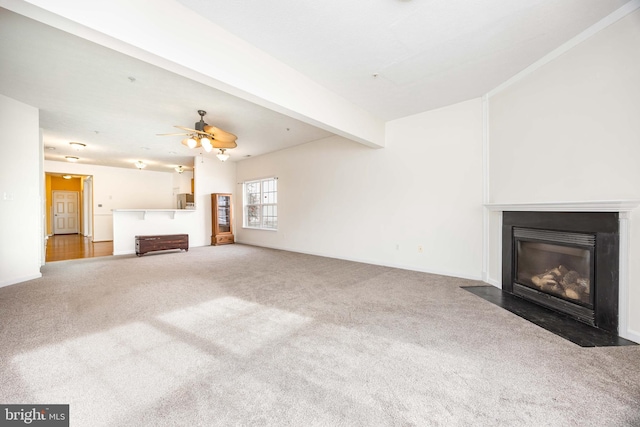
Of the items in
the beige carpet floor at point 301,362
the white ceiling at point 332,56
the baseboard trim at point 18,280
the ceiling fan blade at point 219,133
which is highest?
the white ceiling at point 332,56

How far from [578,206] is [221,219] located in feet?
25.8

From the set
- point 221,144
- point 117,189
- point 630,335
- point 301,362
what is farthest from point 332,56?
point 117,189

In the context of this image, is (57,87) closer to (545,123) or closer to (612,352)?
(545,123)

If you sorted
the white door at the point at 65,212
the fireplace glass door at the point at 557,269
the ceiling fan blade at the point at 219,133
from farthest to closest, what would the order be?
the white door at the point at 65,212
the ceiling fan blade at the point at 219,133
the fireplace glass door at the point at 557,269

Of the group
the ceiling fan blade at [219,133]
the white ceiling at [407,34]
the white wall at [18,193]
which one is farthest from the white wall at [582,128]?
the white wall at [18,193]

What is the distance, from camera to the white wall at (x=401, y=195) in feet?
12.5

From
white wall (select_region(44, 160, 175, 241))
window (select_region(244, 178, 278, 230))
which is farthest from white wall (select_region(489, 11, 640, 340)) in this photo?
white wall (select_region(44, 160, 175, 241))

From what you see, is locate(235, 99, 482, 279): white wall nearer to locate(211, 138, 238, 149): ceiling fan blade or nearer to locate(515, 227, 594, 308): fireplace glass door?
locate(515, 227, 594, 308): fireplace glass door

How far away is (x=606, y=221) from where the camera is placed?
7.38 feet

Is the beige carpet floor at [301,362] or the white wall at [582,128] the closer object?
the beige carpet floor at [301,362]

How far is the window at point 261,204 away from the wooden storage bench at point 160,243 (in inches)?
78.0

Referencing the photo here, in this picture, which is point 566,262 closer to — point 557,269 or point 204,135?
point 557,269

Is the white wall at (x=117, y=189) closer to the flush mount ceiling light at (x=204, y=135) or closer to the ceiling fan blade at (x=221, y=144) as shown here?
the flush mount ceiling light at (x=204, y=135)

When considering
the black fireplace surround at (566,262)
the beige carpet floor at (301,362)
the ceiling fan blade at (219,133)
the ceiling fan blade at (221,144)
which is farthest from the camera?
the ceiling fan blade at (221,144)
